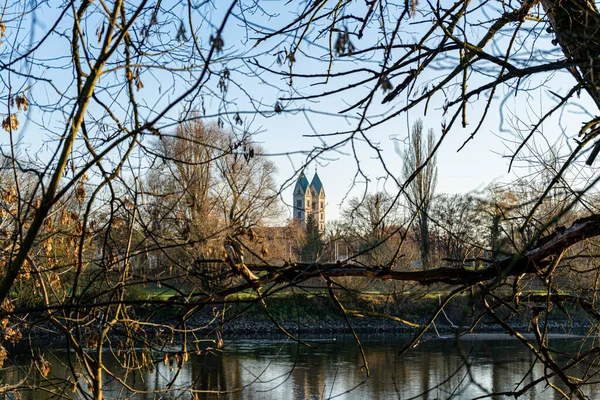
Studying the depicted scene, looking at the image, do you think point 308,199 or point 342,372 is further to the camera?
point 342,372

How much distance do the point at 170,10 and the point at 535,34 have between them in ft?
4.64

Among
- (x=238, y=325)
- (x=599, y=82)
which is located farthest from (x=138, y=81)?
(x=238, y=325)

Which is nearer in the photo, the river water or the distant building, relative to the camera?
the distant building

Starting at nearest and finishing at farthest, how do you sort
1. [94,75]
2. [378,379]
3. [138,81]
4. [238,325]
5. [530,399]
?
[94,75]
[138,81]
[530,399]
[378,379]
[238,325]

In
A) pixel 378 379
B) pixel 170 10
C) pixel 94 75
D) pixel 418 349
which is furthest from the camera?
pixel 418 349

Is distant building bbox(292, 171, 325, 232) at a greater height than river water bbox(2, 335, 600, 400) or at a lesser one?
greater

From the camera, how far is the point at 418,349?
17.7 meters

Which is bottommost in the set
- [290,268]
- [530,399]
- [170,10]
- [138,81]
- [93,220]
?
[530,399]

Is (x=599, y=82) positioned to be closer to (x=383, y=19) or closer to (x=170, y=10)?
(x=383, y=19)

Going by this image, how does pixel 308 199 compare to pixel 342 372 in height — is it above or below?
above

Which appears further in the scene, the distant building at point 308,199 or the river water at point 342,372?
the river water at point 342,372

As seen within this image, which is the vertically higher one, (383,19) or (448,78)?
(383,19)

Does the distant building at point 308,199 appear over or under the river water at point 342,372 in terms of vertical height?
over

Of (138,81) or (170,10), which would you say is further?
(170,10)
